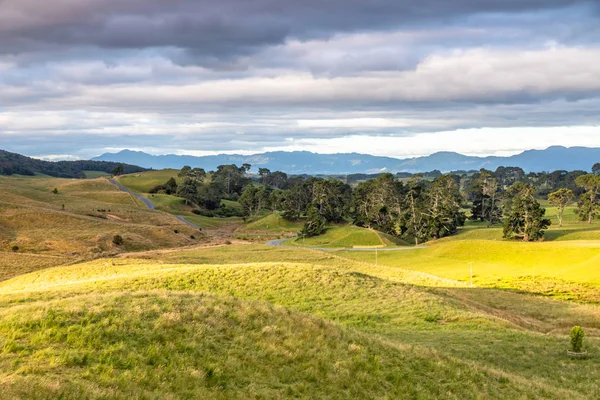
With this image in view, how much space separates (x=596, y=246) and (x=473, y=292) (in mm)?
36176

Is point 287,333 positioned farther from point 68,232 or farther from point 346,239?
point 346,239

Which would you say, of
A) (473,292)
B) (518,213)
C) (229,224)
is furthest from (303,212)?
(473,292)

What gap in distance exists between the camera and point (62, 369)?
11.4 metres

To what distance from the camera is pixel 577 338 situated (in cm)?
2369

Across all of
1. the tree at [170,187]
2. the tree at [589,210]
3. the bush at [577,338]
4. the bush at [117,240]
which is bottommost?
the bush at [117,240]

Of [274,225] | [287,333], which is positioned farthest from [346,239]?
[287,333]

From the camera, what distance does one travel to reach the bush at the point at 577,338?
77.6ft

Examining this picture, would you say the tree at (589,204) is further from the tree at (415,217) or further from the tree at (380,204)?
the tree at (380,204)

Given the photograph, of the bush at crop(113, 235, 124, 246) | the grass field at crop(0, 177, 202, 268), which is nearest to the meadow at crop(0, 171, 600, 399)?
the grass field at crop(0, 177, 202, 268)

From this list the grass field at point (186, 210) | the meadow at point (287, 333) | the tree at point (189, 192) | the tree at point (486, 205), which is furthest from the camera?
the tree at point (189, 192)

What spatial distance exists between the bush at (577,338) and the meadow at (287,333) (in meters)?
0.73

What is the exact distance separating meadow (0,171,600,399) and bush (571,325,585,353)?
2.40ft

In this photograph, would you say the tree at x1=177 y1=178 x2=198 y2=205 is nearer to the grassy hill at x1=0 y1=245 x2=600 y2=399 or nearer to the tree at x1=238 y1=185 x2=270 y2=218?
the tree at x1=238 y1=185 x2=270 y2=218

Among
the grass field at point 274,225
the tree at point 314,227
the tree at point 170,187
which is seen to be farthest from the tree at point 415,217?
the tree at point 170,187
